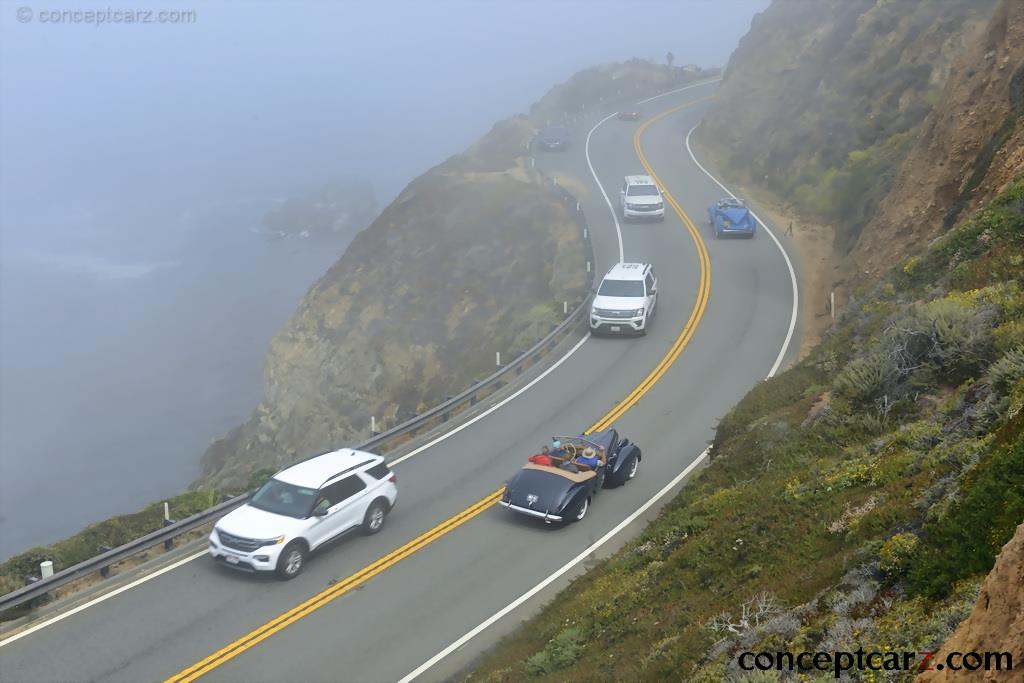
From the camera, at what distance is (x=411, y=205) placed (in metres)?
53.2

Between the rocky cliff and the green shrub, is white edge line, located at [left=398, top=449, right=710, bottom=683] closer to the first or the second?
the green shrub

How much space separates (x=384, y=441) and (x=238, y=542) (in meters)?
6.99

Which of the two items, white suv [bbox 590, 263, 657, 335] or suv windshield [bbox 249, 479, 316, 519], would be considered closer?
suv windshield [bbox 249, 479, 316, 519]

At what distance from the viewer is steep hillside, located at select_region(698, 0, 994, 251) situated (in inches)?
1620

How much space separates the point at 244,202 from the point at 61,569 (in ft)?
422

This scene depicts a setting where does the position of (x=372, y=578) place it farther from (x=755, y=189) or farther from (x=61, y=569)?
(x=755, y=189)

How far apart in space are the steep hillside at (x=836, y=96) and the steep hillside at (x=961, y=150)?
482 centimetres

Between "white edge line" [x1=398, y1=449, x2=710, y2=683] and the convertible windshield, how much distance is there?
24827 millimetres

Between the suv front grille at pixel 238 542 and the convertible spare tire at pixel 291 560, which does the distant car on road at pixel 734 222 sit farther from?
the suv front grille at pixel 238 542

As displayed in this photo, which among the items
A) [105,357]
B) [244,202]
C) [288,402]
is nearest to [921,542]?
[288,402]

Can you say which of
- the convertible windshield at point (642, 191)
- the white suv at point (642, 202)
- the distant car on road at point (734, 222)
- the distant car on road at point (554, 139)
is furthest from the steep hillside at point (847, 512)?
the distant car on road at point (554, 139)


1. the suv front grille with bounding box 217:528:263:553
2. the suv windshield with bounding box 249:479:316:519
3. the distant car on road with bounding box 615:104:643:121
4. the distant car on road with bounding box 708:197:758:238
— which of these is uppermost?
the distant car on road with bounding box 615:104:643:121

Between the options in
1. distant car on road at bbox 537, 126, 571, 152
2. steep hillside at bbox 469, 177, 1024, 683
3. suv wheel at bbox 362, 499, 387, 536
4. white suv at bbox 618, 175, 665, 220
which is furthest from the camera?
distant car on road at bbox 537, 126, 571, 152

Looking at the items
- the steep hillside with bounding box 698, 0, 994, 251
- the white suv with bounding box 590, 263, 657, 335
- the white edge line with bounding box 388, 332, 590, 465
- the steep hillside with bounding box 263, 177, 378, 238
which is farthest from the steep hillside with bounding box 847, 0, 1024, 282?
the steep hillside with bounding box 263, 177, 378, 238
